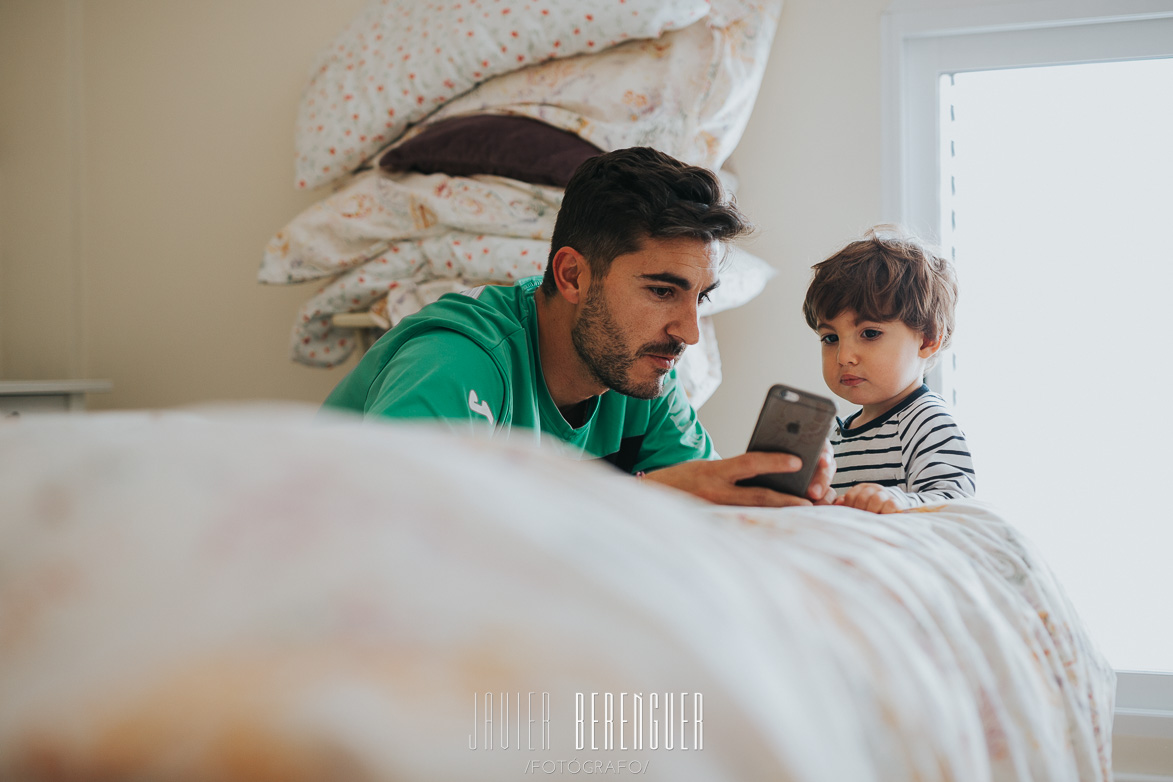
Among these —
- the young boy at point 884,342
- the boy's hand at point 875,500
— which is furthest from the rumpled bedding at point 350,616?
the young boy at point 884,342

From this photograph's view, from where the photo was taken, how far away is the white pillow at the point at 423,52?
4.20 ft

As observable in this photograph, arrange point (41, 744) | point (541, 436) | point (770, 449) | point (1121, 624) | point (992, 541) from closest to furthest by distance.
Answer: point (41, 744)
point (992, 541)
point (770, 449)
point (541, 436)
point (1121, 624)

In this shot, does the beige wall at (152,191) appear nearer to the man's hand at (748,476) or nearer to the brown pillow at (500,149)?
the brown pillow at (500,149)

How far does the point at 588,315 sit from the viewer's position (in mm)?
1096

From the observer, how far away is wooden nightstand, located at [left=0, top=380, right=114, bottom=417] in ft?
5.52

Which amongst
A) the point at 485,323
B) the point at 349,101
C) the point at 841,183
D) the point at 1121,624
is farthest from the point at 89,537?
the point at 1121,624

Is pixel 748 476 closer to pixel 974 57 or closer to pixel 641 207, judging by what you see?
pixel 641 207

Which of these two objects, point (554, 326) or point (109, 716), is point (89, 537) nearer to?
point (109, 716)

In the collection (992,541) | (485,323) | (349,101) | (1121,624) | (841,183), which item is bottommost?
(1121,624)

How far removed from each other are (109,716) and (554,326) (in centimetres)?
98

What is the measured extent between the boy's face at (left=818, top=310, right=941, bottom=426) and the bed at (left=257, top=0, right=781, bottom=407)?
31 centimetres

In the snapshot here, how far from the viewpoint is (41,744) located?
0.60 ft

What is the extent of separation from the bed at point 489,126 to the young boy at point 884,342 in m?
0.30

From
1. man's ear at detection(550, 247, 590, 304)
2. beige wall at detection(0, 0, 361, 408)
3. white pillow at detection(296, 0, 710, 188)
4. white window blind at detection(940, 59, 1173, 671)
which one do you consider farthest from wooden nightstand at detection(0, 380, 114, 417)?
white window blind at detection(940, 59, 1173, 671)
